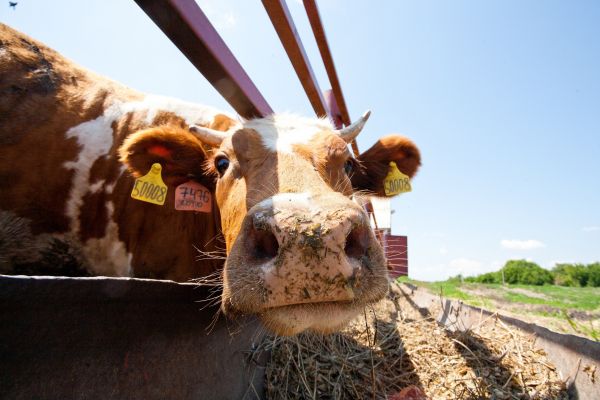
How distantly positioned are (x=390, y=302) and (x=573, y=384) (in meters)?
→ 3.07

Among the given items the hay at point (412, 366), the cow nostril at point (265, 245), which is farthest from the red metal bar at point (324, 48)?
the hay at point (412, 366)

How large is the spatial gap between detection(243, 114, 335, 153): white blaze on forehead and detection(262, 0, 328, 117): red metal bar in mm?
530

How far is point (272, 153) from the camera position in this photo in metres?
2.39

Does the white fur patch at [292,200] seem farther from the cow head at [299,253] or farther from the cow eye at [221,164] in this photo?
the cow eye at [221,164]

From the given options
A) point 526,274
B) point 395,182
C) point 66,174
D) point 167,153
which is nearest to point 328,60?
point 395,182

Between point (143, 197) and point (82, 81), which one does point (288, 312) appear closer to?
point (143, 197)

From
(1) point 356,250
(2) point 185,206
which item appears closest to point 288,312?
(1) point 356,250

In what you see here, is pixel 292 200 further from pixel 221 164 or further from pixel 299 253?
pixel 221 164

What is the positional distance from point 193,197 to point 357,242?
1.98 metres

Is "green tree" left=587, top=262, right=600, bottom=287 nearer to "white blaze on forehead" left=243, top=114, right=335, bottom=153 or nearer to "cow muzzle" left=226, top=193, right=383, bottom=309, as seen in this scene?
"white blaze on forehead" left=243, top=114, right=335, bottom=153

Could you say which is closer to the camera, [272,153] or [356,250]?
[356,250]

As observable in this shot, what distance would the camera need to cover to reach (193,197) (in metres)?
3.13

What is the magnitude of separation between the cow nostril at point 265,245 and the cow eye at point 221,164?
1.26 meters

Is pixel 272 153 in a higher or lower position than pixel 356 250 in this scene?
higher
